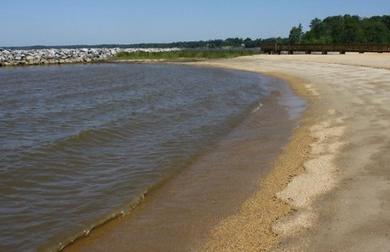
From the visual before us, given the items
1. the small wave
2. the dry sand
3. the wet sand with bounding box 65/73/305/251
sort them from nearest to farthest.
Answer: the dry sand
the wet sand with bounding box 65/73/305/251
the small wave

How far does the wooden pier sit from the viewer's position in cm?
6752

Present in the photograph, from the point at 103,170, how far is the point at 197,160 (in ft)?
8.16

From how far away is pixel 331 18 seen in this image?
428 feet

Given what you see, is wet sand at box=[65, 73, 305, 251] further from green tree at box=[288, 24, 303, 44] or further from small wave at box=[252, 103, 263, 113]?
green tree at box=[288, 24, 303, 44]

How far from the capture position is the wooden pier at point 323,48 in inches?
2658

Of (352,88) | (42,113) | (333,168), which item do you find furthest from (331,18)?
(333,168)

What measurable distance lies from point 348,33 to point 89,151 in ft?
322

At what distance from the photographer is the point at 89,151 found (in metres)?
14.2

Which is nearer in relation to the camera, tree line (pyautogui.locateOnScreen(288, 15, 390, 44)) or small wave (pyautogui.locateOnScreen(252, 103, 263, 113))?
small wave (pyautogui.locateOnScreen(252, 103, 263, 113))

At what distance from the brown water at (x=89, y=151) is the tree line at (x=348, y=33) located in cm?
7701

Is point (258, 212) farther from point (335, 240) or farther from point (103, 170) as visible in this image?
point (103, 170)

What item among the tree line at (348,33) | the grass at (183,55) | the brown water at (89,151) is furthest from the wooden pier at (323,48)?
the brown water at (89,151)

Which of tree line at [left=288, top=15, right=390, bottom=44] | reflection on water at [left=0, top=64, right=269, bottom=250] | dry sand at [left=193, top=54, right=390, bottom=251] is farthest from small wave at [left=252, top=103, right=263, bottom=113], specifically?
tree line at [left=288, top=15, right=390, bottom=44]

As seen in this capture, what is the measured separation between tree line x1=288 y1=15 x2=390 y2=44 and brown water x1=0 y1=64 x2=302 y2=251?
77015 millimetres
